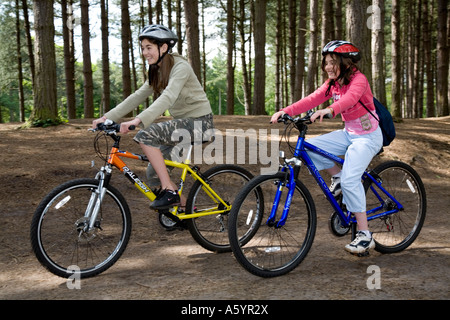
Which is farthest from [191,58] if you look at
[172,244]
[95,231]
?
[95,231]

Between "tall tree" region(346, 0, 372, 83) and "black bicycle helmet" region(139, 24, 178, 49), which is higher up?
"tall tree" region(346, 0, 372, 83)

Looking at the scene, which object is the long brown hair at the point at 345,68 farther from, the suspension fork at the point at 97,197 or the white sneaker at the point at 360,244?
the suspension fork at the point at 97,197

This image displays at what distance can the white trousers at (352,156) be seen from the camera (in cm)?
390

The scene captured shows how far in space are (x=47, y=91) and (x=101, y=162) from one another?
12.1 feet

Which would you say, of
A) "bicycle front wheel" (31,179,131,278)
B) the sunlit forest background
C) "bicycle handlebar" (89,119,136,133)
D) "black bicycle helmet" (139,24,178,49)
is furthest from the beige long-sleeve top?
the sunlit forest background

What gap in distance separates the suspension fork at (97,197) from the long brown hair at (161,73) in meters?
1.06

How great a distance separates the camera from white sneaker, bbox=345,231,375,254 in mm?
3879

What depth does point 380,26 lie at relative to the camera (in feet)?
37.6

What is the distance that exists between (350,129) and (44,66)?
27.8 ft

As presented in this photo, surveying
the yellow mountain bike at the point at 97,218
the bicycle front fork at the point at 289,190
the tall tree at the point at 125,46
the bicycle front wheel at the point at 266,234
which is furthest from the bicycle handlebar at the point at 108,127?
the tall tree at the point at 125,46

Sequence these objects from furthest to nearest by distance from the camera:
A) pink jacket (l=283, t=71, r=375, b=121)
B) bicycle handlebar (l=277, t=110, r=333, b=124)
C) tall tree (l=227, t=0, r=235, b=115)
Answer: tall tree (l=227, t=0, r=235, b=115)
pink jacket (l=283, t=71, r=375, b=121)
bicycle handlebar (l=277, t=110, r=333, b=124)

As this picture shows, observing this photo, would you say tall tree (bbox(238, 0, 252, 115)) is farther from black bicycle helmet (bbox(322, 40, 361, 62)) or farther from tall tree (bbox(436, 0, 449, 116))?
black bicycle helmet (bbox(322, 40, 361, 62))

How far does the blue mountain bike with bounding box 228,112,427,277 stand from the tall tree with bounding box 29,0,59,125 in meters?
7.38
